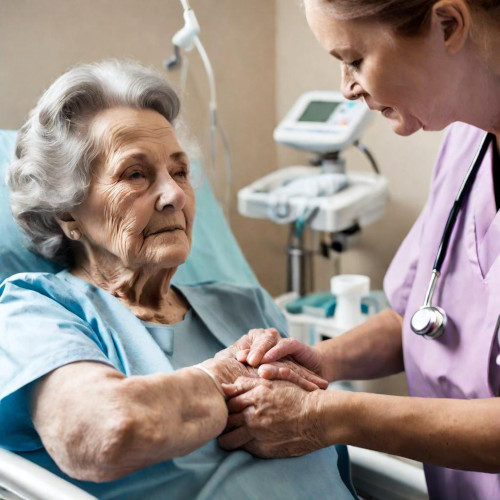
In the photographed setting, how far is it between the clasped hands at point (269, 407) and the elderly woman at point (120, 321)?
16 millimetres

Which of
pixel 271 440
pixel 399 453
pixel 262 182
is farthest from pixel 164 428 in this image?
pixel 262 182

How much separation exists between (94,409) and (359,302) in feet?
4.42

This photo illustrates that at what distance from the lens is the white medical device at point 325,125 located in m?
2.38

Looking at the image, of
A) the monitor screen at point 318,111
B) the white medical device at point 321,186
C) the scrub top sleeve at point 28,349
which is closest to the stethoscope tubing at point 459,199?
the scrub top sleeve at point 28,349

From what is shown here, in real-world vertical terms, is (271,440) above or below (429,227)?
below

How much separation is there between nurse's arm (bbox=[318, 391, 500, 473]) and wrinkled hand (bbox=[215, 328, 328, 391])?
95 millimetres

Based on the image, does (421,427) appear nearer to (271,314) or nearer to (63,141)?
(271,314)

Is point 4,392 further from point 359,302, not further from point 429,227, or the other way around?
point 359,302

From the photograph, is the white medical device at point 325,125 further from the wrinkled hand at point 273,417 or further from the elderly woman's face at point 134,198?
the wrinkled hand at point 273,417

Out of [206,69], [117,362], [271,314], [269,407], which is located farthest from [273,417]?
[206,69]

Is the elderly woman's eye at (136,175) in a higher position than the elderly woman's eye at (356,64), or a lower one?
lower

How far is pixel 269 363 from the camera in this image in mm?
1299

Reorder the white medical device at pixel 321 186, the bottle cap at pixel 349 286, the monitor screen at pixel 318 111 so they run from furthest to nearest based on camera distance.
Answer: the monitor screen at pixel 318 111
the white medical device at pixel 321 186
the bottle cap at pixel 349 286

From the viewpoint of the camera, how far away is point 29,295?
1266 millimetres
